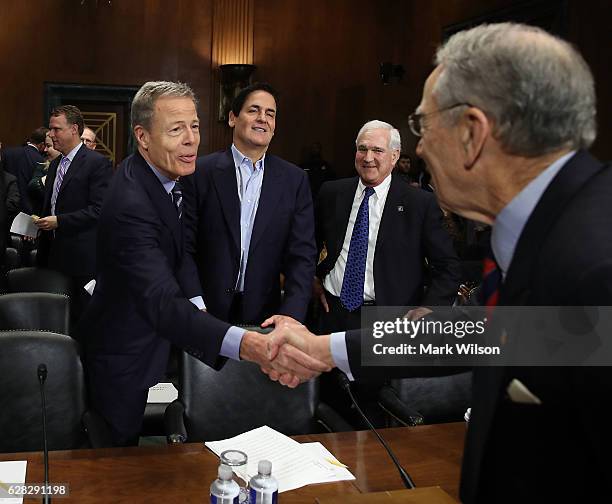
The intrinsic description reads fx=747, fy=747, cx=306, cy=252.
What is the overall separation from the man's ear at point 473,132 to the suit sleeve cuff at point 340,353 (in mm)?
899

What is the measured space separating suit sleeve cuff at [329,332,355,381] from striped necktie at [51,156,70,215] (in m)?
3.58

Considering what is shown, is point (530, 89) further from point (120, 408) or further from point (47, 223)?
point (47, 223)

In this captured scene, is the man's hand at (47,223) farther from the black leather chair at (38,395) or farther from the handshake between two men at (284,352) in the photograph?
the handshake between two men at (284,352)

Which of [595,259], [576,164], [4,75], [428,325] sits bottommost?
[428,325]

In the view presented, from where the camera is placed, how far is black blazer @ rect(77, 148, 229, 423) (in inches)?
95.2

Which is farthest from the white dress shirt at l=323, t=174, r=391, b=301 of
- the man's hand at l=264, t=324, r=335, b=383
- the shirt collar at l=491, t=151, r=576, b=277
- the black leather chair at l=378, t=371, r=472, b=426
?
the shirt collar at l=491, t=151, r=576, b=277

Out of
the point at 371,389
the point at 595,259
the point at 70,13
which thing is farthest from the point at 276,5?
the point at 595,259

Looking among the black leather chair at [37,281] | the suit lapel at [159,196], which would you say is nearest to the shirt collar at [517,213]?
the suit lapel at [159,196]

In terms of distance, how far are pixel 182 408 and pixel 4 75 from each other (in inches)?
342

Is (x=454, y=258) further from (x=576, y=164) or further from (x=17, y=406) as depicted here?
(x=576, y=164)

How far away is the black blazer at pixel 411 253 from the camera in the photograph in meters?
3.64

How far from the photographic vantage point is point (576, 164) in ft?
3.60

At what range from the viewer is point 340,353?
6.66 feet

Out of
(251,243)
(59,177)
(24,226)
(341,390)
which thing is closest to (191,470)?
(251,243)
